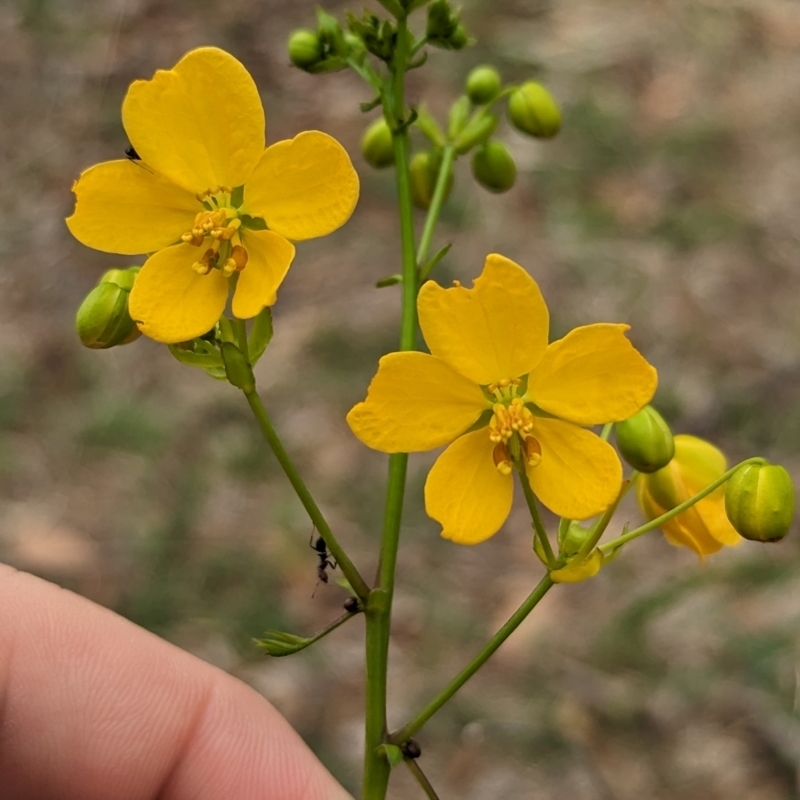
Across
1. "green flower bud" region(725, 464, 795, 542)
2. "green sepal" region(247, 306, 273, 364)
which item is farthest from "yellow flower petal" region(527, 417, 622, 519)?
"green sepal" region(247, 306, 273, 364)

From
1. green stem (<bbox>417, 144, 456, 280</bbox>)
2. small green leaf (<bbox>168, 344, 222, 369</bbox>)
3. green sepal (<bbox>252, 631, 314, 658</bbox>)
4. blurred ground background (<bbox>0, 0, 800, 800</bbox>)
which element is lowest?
blurred ground background (<bbox>0, 0, 800, 800</bbox>)

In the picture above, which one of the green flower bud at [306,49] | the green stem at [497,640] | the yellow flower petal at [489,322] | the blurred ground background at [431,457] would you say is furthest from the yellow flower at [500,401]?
the blurred ground background at [431,457]

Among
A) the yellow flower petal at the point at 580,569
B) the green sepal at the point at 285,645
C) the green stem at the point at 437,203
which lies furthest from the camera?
the green stem at the point at 437,203

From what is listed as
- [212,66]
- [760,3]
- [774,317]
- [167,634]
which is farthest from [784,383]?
[212,66]

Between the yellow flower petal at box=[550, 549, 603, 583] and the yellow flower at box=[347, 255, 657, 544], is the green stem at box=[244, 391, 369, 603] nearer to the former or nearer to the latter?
the yellow flower at box=[347, 255, 657, 544]

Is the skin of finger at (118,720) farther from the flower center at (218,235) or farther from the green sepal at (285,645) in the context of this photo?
the flower center at (218,235)
